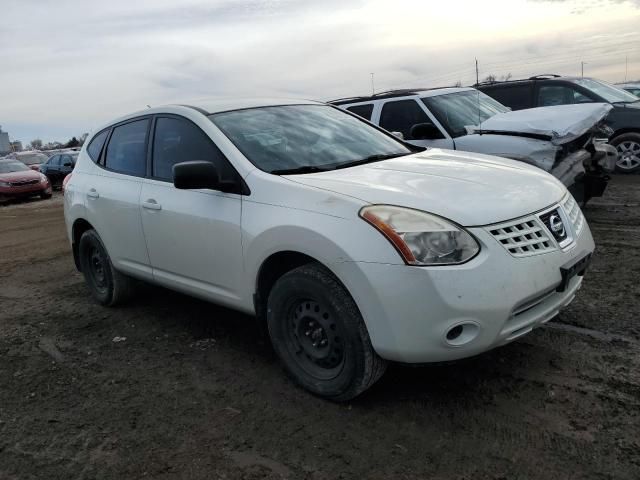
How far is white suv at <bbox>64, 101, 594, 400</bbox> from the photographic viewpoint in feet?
9.13

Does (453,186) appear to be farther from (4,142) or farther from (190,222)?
(4,142)

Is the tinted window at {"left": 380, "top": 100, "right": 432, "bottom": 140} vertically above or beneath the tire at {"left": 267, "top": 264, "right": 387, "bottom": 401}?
above

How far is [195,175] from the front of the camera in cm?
345

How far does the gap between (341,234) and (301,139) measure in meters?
1.29

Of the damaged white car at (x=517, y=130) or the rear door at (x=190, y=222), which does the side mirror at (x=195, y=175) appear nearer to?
the rear door at (x=190, y=222)

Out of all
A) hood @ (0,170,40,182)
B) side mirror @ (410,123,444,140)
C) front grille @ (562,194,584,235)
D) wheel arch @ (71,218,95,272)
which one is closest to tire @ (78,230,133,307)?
wheel arch @ (71,218,95,272)

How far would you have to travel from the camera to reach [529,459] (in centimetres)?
264

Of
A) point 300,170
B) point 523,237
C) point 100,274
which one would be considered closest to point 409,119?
point 100,274

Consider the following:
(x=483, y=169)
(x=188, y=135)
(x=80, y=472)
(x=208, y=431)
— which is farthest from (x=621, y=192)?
(x=80, y=472)

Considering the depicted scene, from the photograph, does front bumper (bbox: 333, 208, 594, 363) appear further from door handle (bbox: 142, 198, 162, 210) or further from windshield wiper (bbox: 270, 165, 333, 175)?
door handle (bbox: 142, 198, 162, 210)

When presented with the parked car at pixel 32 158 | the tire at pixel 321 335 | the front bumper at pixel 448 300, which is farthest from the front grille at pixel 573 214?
the parked car at pixel 32 158

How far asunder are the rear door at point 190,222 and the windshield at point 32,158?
2815 centimetres

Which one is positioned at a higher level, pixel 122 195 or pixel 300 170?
pixel 300 170

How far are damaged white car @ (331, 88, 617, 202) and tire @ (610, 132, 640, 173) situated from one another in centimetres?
267
